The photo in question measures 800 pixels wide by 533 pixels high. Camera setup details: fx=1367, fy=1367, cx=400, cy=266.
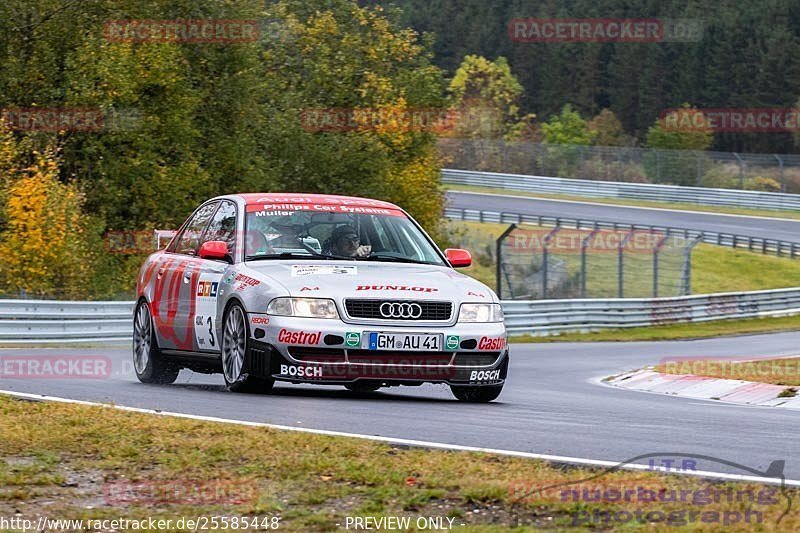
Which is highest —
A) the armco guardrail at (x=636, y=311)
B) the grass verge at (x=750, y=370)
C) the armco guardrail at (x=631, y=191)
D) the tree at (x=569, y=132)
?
the tree at (x=569, y=132)

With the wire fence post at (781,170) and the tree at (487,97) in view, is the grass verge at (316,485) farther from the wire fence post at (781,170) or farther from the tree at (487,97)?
the tree at (487,97)

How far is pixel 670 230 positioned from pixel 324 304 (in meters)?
42.3

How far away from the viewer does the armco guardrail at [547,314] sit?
22312mm

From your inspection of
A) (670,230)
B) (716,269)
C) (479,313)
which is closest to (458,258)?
(479,313)

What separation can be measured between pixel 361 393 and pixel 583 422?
272 centimetres

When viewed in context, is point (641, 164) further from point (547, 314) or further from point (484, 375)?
point (484, 375)

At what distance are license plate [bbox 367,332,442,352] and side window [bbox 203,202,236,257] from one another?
1691 mm

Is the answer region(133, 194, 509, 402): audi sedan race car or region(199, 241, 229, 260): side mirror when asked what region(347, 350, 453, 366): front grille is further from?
region(199, 241, 229, 260): side mirror

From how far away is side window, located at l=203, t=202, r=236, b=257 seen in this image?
1130 centimetres

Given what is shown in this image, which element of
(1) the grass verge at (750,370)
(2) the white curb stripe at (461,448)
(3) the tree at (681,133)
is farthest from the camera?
(3) the tree at (681,133)

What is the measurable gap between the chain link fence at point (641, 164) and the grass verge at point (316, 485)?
52.3 m

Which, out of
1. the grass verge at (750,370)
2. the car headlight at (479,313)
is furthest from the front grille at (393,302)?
the grass verge at (750,370)

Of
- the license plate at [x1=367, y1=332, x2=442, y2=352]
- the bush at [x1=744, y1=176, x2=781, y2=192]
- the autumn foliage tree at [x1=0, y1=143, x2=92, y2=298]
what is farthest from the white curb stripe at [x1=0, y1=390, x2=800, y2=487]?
the bush at [x1=744, y1=176, x2=781, y2=192]

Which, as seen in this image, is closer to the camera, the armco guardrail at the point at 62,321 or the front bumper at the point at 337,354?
the front bumper at the point at 337,354
